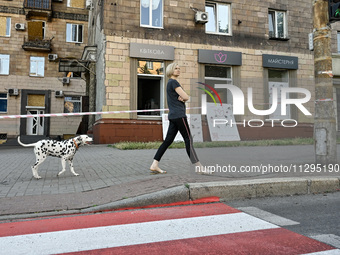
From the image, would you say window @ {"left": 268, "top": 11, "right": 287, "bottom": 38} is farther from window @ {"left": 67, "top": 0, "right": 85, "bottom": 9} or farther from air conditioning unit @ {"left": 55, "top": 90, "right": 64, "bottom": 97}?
air conditioning unit @ {"left": 55, "top": 90, "right": 64, "bottom": 97}

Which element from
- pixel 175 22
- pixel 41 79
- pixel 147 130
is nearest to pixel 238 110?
pixel 147 130

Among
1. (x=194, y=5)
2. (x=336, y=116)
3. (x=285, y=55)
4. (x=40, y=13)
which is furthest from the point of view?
(x=40, y=13)

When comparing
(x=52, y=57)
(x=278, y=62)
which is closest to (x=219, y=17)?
(x=278, y=62)

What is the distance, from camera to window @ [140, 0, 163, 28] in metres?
13.9

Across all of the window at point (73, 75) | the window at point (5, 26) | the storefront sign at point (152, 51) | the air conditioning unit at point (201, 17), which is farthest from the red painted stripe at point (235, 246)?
the window at point (5, 26)

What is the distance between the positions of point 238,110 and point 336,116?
2.22 m

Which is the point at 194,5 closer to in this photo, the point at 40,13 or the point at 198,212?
the point at 198,212

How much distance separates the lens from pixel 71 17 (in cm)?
2508

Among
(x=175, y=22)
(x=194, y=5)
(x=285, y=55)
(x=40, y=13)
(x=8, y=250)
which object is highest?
(x=40, y=13)

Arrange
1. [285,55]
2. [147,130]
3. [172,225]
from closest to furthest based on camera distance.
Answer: [172,225] → [147,130] → [285,55]

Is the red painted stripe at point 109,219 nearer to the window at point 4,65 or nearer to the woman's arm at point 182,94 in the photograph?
the woman's arm at point 182,94

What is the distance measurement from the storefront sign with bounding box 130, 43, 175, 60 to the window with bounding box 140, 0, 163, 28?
44.8 inches

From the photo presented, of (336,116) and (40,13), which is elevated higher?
(40,13)

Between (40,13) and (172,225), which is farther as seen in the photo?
(40,13)
